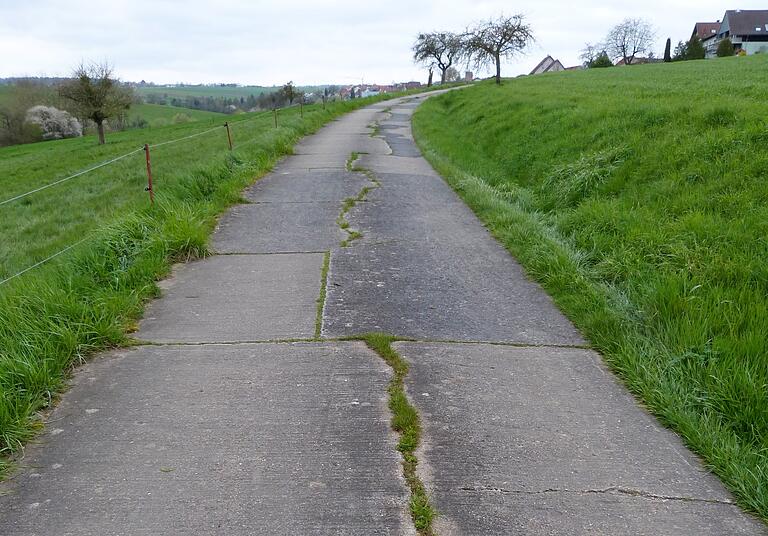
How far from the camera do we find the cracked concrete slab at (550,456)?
251cm

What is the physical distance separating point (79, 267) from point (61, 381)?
1834mm

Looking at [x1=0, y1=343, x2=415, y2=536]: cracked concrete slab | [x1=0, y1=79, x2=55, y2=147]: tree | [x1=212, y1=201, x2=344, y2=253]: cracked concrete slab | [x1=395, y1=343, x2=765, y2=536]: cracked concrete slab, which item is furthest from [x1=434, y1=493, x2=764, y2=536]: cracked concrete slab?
[x1=0, y1=79, x2=55, y2=147]: tree

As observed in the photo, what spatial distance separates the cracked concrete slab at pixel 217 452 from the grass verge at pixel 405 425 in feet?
0.16

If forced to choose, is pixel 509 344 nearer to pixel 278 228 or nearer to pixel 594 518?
pixel 594 518

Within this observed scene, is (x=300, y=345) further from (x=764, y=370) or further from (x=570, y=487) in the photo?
(x=764, y=370)

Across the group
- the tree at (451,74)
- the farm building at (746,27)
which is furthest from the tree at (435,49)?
the farm building at (746,27)

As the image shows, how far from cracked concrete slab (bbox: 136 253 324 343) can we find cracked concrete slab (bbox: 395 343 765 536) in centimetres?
121

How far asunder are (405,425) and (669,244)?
3.80 m

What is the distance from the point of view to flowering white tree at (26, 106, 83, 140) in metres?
55.3

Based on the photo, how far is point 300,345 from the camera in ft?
13.6

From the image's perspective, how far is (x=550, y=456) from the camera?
9.66 ft

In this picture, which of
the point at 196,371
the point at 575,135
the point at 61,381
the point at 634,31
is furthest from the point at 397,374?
the point at 634,31

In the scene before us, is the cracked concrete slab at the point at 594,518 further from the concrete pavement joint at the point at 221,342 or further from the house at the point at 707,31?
the house at the point at 707,31

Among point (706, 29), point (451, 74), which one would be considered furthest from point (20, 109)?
point (706, 29)
